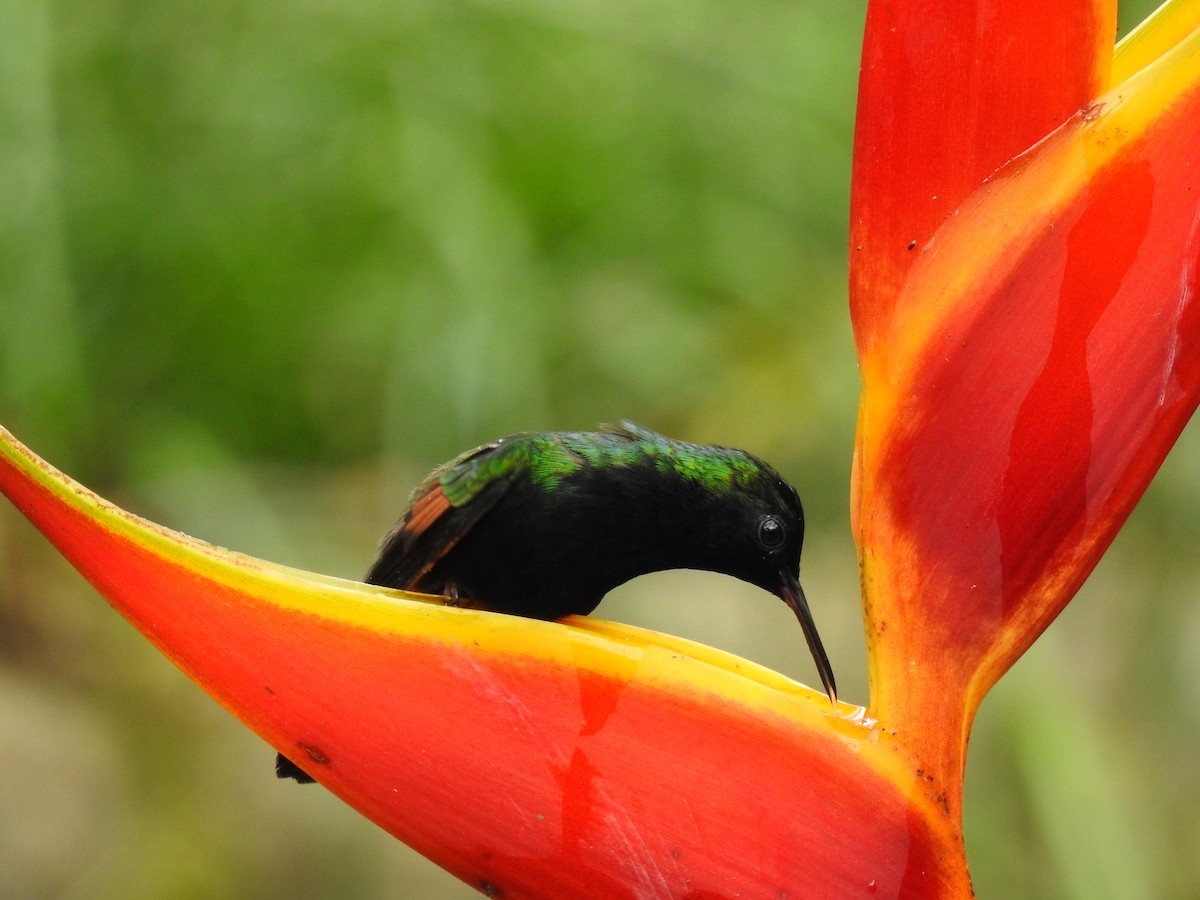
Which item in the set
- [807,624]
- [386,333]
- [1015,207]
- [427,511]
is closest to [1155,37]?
[1015,207]

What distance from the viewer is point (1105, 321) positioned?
1.06 feet

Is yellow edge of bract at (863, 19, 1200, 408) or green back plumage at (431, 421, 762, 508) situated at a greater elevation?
yellow edge of bract at (863, 19, 1200, 408)

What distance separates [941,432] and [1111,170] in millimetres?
79

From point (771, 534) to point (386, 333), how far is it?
61cm

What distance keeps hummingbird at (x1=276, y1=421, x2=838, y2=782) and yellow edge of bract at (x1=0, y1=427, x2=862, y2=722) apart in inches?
6.7

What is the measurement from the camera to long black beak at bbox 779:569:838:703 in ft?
1.32

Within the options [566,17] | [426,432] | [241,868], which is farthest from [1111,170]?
[241,868]

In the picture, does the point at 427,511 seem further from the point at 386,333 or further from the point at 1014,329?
the point at 386,333

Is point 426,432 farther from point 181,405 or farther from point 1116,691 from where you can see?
point 1116,691

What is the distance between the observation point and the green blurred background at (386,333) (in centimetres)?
103

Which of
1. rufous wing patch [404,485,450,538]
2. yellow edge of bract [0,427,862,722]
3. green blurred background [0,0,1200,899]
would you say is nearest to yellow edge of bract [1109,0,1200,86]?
yellow edge of bract [0,427,862,722]

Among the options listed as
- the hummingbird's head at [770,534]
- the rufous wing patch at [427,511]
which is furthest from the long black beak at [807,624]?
the rufous wing patch at [427,511]

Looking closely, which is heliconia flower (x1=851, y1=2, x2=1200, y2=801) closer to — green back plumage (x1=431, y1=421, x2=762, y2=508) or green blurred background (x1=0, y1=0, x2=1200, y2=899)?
green back plumage (x1=431, y1=421, x2=762, y2=508)

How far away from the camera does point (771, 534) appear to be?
0.51 metres
